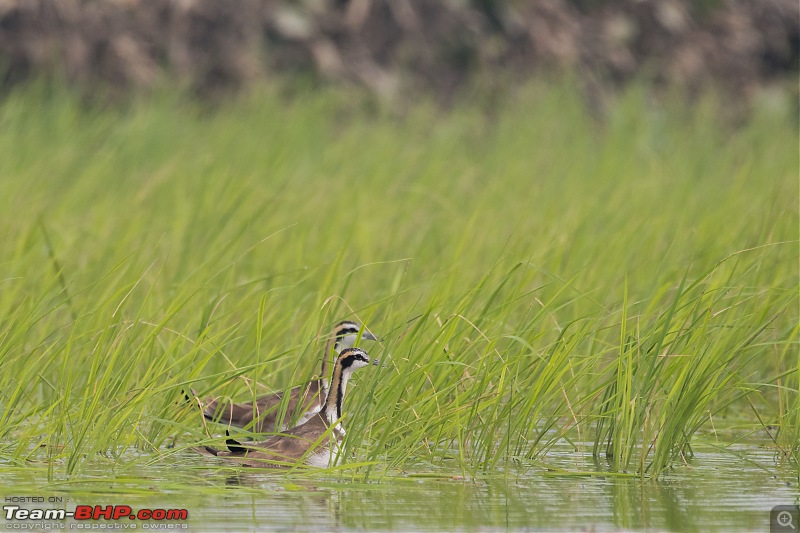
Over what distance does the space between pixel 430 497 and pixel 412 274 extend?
3.61 metres

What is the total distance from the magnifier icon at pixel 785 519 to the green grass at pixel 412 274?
2.36ft

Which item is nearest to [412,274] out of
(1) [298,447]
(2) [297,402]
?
(2) [297,402]

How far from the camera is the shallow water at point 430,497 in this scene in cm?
499

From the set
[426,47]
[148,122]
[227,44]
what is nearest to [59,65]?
[227,44]

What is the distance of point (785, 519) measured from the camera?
5.22 m

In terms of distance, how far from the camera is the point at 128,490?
530cm

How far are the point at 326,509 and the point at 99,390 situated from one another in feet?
3.93

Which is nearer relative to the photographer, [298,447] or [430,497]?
[430,497]

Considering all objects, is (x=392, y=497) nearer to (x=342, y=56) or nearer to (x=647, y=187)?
(x=647, y=187)

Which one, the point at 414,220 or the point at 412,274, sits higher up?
the point at 412,274

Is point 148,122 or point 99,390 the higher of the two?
point 99,390

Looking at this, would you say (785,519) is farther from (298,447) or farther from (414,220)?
(414,220)

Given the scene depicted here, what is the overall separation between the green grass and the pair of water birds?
0.11 meters

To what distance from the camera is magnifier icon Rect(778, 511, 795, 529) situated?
516 centimetres
